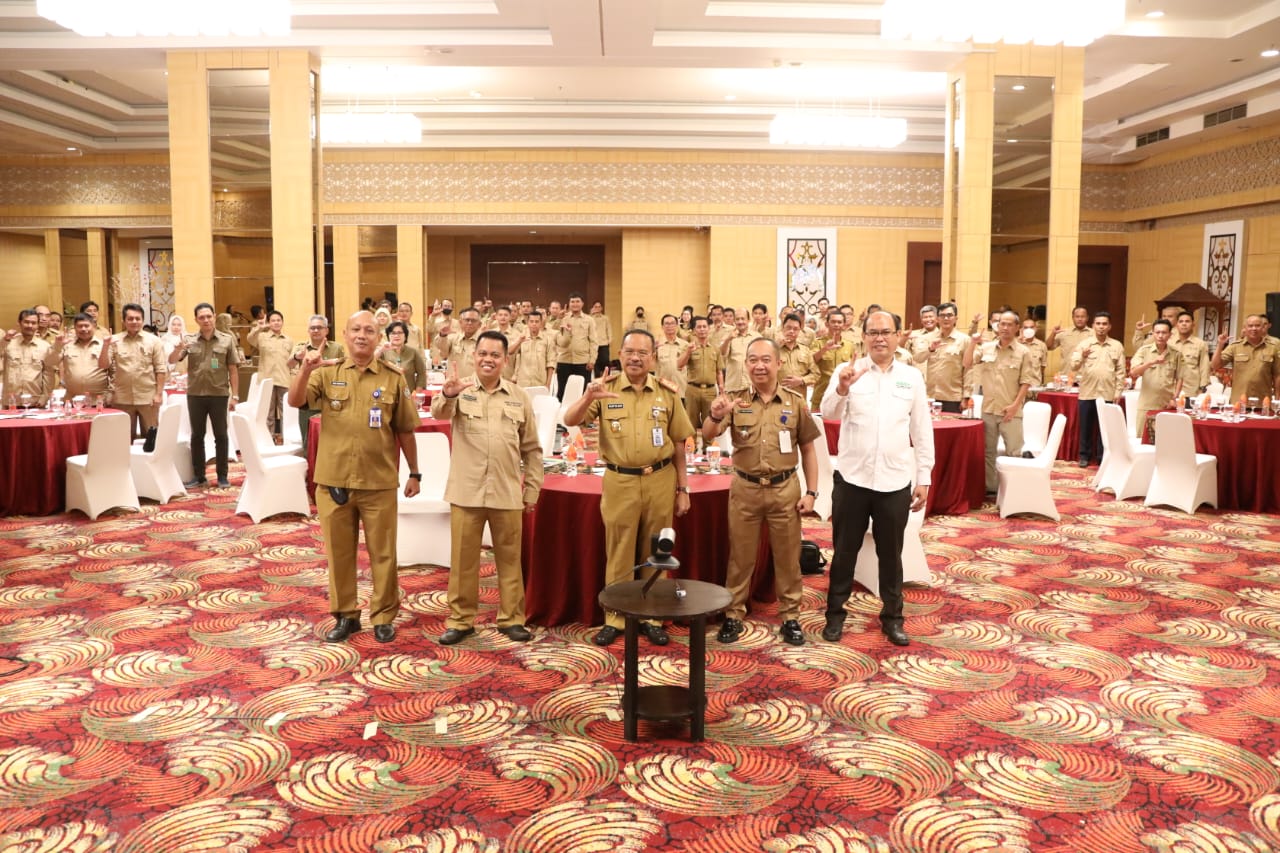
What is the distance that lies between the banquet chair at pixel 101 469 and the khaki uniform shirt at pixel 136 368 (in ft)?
3.13

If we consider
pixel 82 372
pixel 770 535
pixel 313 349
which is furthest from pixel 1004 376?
pixel 82 372

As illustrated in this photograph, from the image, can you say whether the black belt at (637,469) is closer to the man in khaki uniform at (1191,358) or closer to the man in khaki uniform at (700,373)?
the man in khaki uniform at (700,373)

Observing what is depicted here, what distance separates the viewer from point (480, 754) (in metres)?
3.55

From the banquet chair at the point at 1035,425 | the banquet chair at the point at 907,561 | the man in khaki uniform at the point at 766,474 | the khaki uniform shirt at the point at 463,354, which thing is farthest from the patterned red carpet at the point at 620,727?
the khaki uniform shirt at the point at 463,354

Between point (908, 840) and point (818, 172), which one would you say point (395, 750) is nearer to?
point (908, 840)

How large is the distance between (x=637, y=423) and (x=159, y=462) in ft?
17.1

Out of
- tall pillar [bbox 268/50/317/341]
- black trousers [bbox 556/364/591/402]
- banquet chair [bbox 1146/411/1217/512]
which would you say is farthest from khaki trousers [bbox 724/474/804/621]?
black trousers [bbox 556/364/591/402]

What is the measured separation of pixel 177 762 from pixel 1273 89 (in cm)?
1405

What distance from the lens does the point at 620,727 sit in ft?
12.5

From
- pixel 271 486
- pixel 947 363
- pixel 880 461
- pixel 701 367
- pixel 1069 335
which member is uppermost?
pixel 1069 335

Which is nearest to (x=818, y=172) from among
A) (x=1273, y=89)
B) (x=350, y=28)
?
(x=1273, y=89)

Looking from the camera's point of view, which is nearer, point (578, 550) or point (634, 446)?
point (634, 446)

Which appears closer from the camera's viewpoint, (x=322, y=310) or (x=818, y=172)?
(x=322, y=310)

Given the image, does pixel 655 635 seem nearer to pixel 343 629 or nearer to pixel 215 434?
pixel 343 629
